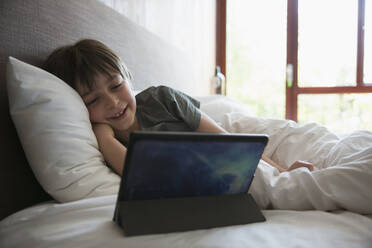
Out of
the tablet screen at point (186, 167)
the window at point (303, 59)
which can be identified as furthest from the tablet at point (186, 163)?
the window at point (303, 59)

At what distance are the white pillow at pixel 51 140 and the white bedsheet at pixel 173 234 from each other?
0.06 m

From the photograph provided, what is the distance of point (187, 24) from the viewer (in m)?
2.33

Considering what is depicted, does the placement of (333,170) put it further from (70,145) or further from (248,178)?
(70,145)

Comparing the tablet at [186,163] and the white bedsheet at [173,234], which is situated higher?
the tablet at [186,163]

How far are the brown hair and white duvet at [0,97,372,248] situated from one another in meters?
0.37

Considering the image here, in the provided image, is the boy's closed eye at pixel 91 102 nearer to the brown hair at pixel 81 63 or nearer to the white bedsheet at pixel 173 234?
the brown hair at pixel 81 63

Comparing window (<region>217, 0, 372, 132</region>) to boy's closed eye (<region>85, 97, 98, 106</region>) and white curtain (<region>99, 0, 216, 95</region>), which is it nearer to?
white curtain (<region>99, 0, 216, 95</region>)

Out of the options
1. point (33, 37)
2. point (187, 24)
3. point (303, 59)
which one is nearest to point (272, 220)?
point (33, 37)

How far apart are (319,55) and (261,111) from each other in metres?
0.77

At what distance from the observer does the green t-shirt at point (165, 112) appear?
1.07 meters

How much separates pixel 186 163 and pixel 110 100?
0.47 meters

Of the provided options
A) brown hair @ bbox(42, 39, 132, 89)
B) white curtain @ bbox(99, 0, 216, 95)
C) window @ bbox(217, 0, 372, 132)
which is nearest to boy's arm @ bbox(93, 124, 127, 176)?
brown hair @ bbox(42, 39, 132, 89)

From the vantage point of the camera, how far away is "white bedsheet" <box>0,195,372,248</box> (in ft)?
1.59

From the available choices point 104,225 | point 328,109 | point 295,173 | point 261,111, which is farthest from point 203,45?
point 104,225
